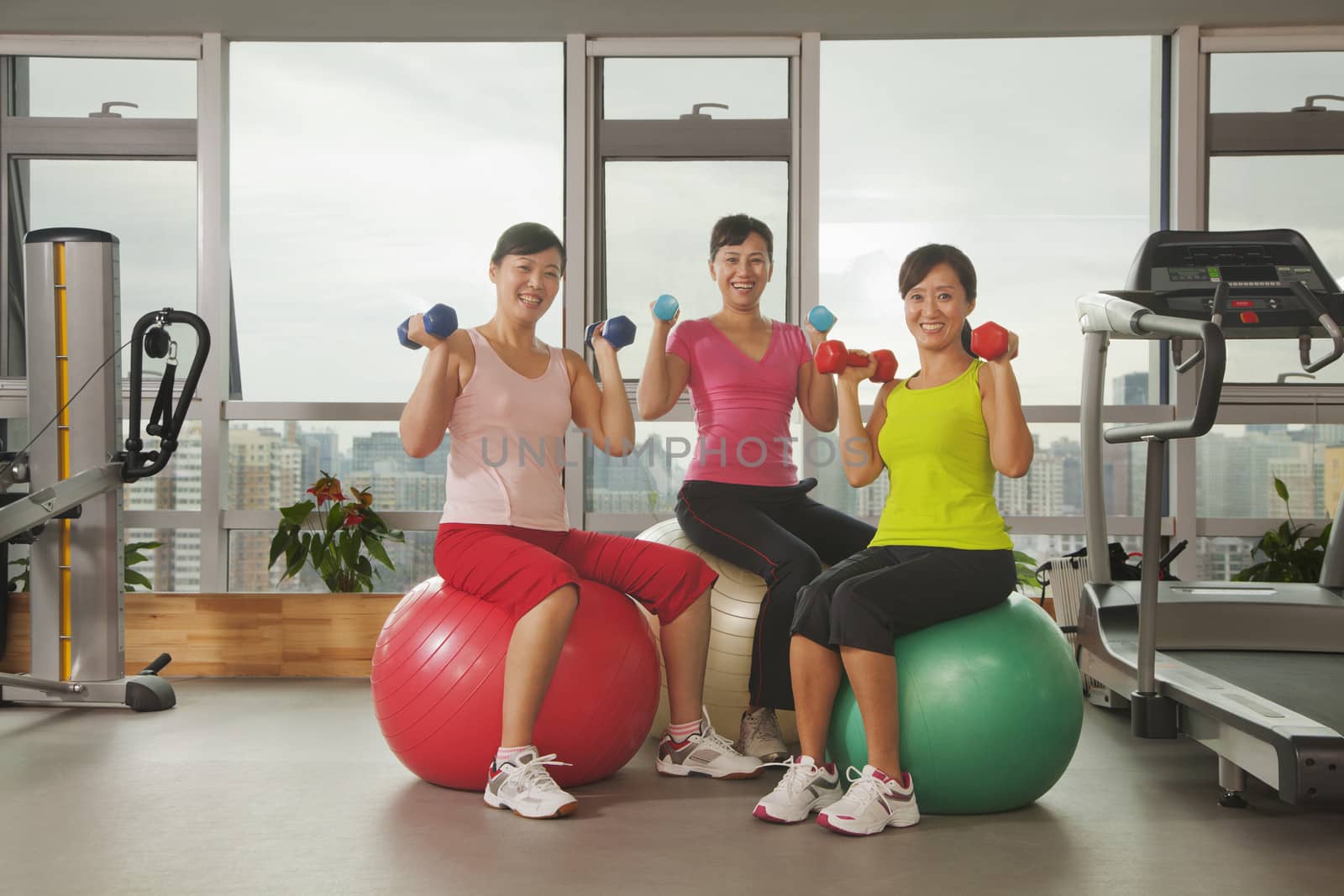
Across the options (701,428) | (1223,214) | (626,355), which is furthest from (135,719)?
(1223,214)

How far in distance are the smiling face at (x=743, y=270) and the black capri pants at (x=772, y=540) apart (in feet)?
1.73

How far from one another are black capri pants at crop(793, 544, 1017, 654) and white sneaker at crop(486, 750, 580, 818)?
63 centimetres

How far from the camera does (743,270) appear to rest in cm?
298

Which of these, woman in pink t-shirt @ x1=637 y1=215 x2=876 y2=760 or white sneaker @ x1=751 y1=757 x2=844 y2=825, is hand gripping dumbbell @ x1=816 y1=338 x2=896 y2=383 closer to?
woman in pink t-shirt @ x1=637 y1=215 x2=876 y2=760

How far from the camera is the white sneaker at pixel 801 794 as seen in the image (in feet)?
7.59

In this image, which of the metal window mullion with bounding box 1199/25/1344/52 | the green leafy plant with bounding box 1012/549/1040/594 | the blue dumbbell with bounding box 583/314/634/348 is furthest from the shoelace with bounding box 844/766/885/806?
the metal window mullion with bounding box 1199/25/1344/52

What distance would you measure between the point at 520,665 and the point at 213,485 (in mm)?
2798

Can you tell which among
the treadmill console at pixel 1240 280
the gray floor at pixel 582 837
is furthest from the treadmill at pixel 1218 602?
the gray floor at pixel 582 837

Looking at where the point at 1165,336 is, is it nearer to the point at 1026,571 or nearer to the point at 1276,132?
the point at 1026,571

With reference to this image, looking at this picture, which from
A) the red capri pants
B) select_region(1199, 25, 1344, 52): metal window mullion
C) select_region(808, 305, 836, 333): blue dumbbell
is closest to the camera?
the red capri pants

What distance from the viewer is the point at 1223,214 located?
4.61 meters

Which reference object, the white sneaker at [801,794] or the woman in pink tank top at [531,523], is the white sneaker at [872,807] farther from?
the woman in pink tank top at [531,523]

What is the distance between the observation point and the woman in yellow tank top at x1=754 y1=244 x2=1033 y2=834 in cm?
227

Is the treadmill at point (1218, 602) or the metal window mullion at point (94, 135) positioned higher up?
the metal window mullion at point (94, 135)
